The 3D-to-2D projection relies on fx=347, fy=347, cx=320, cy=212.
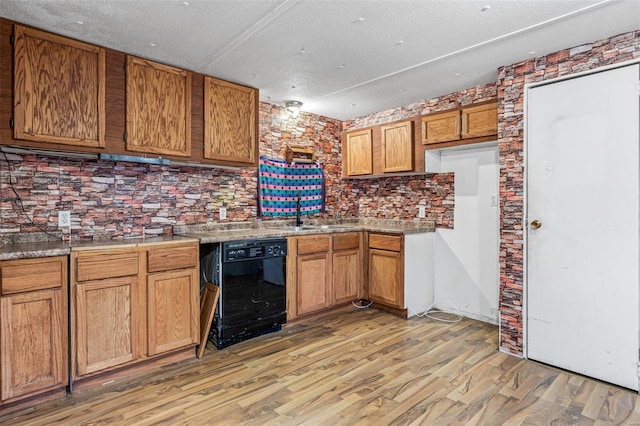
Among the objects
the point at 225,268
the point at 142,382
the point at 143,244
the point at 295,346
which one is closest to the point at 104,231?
the point at 143,244

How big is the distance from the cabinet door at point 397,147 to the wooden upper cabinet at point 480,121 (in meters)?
0.62

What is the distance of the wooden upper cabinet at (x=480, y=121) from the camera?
3.26m

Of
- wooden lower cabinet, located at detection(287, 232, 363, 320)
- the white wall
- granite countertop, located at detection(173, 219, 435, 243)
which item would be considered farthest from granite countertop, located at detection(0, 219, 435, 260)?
the white wall

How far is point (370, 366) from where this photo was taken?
2.61 m

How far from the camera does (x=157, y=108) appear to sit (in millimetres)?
2812

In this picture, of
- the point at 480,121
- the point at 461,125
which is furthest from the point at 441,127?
the point at 480,121

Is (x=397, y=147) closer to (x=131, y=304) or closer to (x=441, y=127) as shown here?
(x=441, y=127)

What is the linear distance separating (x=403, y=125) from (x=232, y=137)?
1.95m

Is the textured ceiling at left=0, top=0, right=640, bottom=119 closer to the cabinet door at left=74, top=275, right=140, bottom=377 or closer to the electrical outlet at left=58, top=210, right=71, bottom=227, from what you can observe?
the electrical outlet at left=58, top=210, right=71, bottom=227

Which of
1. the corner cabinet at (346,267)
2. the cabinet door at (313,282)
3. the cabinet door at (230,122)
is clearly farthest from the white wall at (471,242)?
the cabinet door at (230,122)

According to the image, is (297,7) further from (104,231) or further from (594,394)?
(594,394)

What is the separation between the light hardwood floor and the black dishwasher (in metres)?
0.17

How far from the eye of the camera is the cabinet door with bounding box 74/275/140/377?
2246 millimetres

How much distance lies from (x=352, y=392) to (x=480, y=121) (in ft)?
8.84
